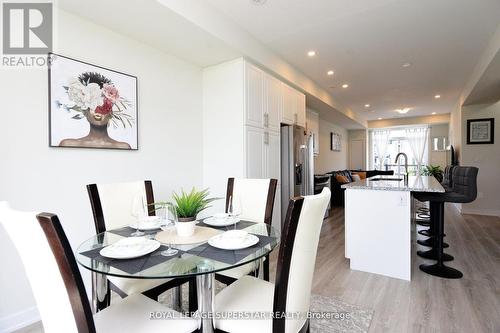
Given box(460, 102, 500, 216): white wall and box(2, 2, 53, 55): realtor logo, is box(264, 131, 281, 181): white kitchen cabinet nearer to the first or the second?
box(2, 2, 53, 55): realtor logo

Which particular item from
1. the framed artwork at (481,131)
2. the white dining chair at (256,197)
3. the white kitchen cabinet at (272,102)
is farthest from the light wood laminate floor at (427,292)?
the framed artwork at (481,131)

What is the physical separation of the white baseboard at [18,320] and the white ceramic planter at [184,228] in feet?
4.94

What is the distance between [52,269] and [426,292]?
105 inches

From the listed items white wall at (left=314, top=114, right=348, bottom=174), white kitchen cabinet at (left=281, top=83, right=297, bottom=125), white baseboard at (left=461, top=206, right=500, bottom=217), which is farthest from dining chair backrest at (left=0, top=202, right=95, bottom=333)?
white baseboard at (left=461, top=206, right=500, bottom=217)

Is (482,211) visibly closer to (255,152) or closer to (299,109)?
(299,109)

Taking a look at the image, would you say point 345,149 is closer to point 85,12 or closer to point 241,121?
point 241,121

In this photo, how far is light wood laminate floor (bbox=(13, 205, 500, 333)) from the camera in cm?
178

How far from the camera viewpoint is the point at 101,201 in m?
1.78

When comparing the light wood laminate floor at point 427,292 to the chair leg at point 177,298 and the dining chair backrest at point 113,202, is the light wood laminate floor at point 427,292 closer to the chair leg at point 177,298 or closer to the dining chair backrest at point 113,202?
the chair leg at point 177,298

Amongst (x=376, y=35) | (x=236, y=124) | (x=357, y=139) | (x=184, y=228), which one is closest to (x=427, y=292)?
(x=184, y=228)

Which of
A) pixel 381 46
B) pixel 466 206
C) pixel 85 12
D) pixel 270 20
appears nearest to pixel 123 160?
pixel 85 12

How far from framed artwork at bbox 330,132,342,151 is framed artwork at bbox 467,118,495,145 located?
338 centimetres

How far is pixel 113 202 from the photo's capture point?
1.85 m

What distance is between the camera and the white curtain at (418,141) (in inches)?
355
